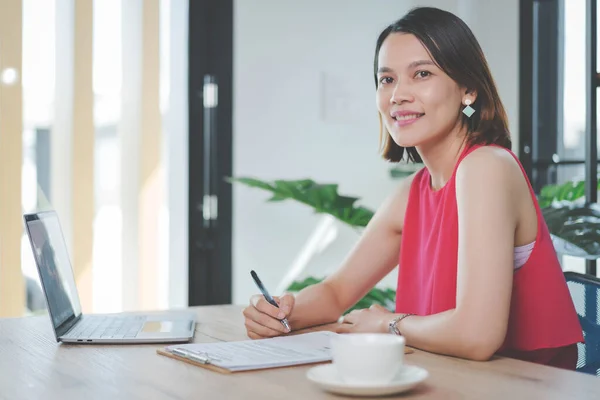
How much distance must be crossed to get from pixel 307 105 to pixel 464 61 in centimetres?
207

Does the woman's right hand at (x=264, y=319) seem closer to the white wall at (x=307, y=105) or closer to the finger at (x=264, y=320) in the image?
the finger at (x=264, y=320)

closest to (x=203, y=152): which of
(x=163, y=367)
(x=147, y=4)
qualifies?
(x=147, y=4)

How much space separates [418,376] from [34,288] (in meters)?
2.19

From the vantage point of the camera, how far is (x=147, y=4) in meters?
3.17

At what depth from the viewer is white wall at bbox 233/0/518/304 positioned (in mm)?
3457

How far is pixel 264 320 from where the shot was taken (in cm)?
147

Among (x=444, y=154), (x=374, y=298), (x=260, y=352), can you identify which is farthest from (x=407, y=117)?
(x=374, y=298)

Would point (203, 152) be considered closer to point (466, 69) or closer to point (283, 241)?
point (283, 241)

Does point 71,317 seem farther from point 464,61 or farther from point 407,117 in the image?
point 464,61

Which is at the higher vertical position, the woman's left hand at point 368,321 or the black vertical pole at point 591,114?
the black vertical pole at point 591,114

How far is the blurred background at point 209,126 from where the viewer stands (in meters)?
2.89

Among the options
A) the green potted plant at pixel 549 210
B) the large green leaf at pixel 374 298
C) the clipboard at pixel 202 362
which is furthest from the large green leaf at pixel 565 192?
the clipboard at pixel 202 362

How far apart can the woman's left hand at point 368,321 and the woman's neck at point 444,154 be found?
0.33 metres

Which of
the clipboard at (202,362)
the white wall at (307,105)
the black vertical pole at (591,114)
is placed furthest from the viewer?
the white wall at (307,105)
